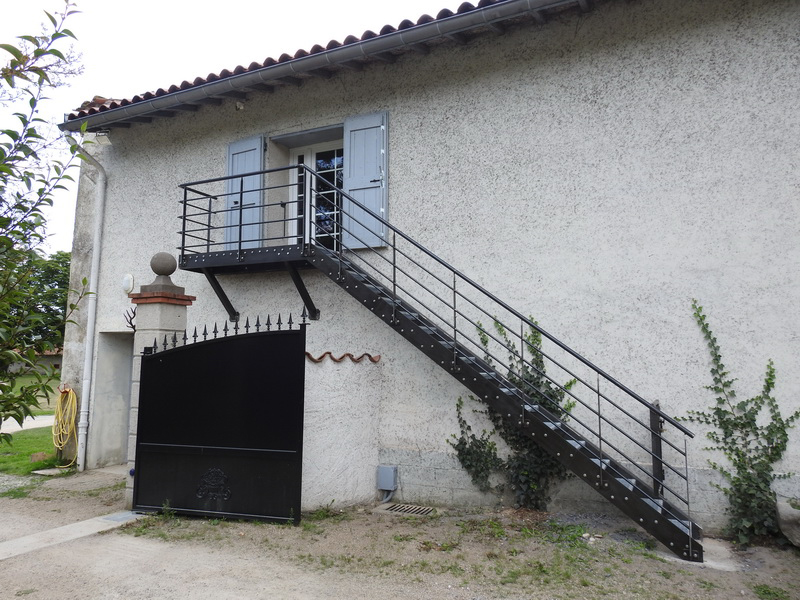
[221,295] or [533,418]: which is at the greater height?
[221,295]

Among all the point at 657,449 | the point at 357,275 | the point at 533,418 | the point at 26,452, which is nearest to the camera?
the point at 533,418

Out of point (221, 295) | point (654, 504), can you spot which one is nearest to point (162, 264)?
point (221, 295)

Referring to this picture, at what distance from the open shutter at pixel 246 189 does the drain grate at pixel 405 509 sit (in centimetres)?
372

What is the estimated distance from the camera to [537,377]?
6.03 meters

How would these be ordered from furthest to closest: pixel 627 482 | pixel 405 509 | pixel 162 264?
pixel 162 264 < pixel 405 509 < pixel 627 482

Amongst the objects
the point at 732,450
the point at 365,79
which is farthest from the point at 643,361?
the point at 365,79

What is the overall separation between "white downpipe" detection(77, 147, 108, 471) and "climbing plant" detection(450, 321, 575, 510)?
18.6 ft

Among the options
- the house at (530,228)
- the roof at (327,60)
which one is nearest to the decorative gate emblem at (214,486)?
the house at (530,228)

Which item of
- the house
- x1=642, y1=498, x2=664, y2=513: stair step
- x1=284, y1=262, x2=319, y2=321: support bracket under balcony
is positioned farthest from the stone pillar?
x1=642, y1=498, x2=664, y2=513: stair step

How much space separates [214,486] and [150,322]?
1.85m

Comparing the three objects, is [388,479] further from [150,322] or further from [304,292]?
[150,322]

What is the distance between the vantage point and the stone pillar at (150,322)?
19.9 ft

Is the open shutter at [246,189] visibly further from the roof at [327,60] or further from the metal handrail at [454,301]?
the roof at [327,60]

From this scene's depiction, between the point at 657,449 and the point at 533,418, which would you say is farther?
the point at 657,449
